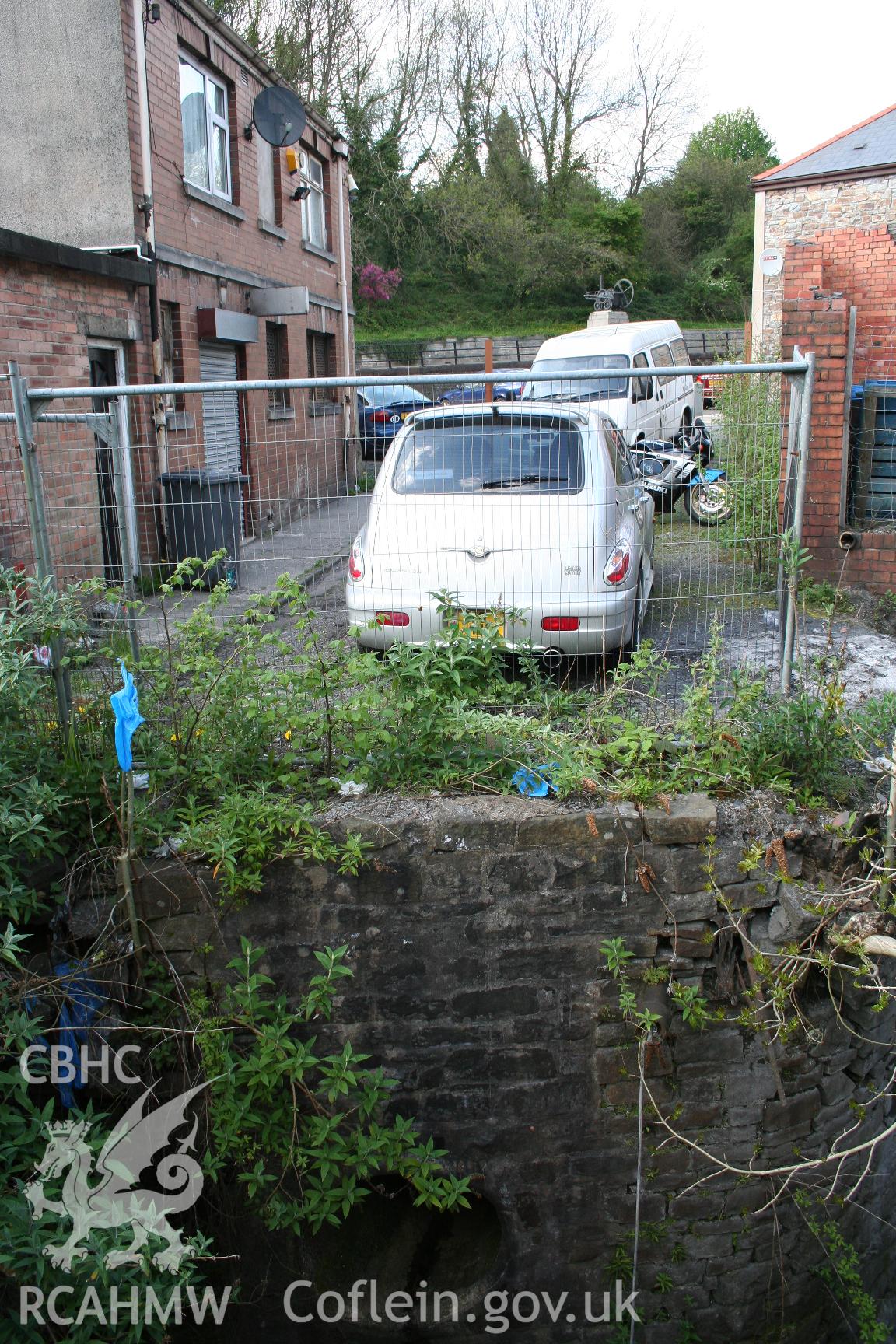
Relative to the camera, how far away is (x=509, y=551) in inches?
191

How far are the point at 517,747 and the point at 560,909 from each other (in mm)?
730

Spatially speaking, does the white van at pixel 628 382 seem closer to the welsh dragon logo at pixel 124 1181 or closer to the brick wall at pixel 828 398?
the brick wall at pixel 828 398

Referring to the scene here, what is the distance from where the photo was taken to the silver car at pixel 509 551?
15.9ft

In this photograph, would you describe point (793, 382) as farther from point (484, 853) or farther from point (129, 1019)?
point (129, 1019)

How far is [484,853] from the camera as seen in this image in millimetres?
4133

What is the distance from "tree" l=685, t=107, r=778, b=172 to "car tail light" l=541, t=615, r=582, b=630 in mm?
51404

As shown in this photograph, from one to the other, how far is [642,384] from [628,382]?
2346mm

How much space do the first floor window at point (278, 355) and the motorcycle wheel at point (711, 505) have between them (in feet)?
34.3

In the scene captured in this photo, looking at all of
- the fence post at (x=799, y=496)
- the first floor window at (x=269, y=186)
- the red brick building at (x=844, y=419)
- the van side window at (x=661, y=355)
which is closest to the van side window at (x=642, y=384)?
the van side window at (x=661, y=355)

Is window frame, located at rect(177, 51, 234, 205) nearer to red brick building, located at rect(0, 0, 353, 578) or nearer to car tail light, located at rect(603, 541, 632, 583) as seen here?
red brick building, located at rect(0, 0, 353, 578)

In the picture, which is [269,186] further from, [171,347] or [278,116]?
[171,347]

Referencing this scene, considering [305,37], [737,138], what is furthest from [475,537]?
[737,138]

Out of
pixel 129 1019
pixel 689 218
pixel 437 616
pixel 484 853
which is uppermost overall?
pixel 689 218

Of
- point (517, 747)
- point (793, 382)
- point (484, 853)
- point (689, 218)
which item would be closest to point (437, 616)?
point (517, 747)
